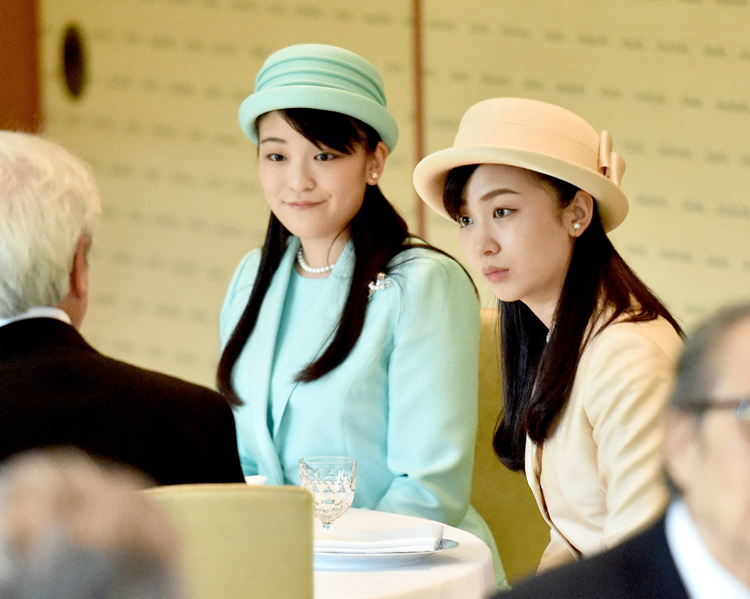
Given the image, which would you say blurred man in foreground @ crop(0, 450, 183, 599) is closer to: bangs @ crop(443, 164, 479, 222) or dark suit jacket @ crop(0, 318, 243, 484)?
dark suit jacket @ crop(0, 318, 243, 484)

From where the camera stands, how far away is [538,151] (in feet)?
5.87

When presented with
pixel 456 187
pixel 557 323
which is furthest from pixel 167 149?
pixel 557 323

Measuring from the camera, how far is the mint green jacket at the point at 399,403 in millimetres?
2236

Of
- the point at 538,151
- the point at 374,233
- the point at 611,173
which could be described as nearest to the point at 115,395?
the point at 538,151

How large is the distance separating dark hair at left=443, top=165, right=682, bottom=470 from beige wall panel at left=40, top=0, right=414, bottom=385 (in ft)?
8.47

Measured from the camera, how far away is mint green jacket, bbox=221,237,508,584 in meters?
2.24

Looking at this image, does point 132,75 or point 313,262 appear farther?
point 132,75

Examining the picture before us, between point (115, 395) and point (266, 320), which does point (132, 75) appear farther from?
point (115, 395)

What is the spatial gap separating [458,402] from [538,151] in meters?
0.70

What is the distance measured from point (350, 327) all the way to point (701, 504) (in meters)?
1.53

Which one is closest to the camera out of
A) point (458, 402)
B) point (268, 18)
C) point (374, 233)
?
point (458, 402)

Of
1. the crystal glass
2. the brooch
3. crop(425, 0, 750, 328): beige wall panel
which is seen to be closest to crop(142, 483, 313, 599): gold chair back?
the crystal glass

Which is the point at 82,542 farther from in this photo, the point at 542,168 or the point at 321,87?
the point at 321,87

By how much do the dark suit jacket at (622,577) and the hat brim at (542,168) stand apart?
1032 mm
